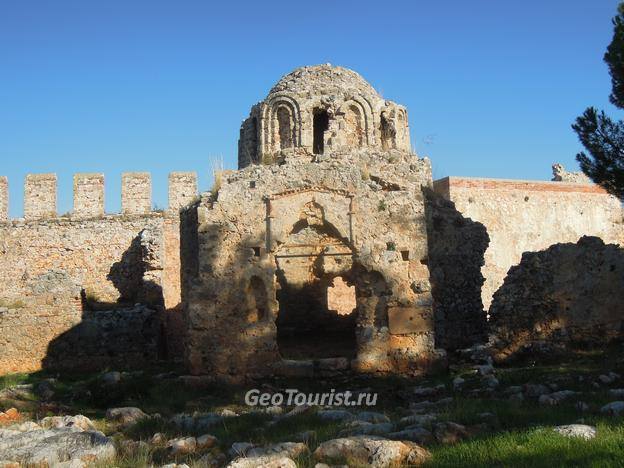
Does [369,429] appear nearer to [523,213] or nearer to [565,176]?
[523,213]

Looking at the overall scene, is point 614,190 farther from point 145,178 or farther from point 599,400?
point 145,178

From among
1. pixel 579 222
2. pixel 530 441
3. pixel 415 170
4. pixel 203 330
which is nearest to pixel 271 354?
pixel 203 330

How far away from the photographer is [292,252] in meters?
16.5

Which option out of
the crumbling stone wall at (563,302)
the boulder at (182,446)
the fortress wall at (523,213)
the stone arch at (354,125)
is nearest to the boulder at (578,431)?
the boulder at (182,446)

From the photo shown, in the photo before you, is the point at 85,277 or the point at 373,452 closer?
the point at 373,452

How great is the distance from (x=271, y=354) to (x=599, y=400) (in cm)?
549

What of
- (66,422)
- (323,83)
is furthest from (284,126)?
(66,422)

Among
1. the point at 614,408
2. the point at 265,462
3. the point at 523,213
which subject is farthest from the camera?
the point at 523,213

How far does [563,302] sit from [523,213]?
11816mm

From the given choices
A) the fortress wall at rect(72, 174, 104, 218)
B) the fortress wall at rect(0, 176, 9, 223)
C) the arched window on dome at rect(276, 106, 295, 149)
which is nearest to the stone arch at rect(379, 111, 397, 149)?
the arched window on dome at rect(276, 106, 295, 149)

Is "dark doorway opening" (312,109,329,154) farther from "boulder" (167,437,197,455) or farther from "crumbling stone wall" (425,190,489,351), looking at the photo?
"boulder" (167,437,197,455)

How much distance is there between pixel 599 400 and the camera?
813 centimetres

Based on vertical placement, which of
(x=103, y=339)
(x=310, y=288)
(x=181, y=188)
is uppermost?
(x=181, y=188)

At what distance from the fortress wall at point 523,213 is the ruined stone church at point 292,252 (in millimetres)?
54
